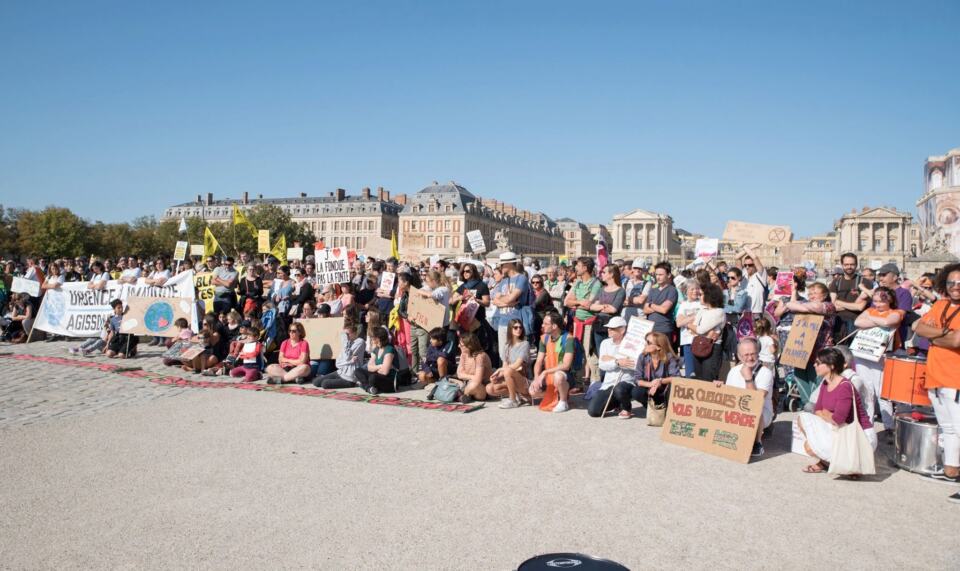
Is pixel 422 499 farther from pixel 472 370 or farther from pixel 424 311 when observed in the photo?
pixel 424 311

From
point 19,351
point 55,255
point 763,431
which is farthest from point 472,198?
point 763,431

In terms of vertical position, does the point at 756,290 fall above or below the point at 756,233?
below

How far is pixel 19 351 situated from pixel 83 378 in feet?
16.7

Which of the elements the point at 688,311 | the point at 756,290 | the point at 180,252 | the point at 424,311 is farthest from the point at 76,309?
the point at 756,290

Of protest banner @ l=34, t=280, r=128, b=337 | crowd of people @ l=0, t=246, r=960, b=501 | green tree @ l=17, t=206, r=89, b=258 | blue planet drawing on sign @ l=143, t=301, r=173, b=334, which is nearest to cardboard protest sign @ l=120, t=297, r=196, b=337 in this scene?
blue planet drawing on sign @ l=143, t=301, r=173, b=334

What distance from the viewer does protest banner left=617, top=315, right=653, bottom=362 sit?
905 cm

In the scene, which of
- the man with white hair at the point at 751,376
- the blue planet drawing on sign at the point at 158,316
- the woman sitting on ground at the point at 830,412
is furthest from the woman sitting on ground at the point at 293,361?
the woman sitting on ground at the point at 830,412

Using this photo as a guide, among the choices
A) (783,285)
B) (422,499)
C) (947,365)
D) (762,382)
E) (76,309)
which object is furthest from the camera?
(76,309)

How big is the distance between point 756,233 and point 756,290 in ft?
12.5

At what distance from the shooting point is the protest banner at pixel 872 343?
8133 mm

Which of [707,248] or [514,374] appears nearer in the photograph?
[514,374]

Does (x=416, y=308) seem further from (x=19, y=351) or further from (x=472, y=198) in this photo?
Result: (x=472, y=198)

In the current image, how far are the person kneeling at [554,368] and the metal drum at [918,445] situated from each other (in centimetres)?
415

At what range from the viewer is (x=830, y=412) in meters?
6.66
